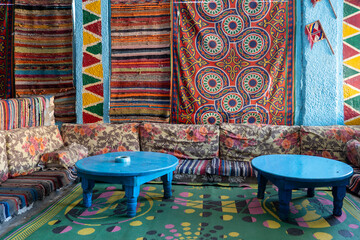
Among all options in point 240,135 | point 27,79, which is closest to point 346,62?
point 240,135

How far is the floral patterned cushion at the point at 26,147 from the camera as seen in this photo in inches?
108

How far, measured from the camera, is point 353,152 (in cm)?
297

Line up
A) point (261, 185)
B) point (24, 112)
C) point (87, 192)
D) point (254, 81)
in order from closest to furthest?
1. point (87, 192)
2. point (261, 185)
3. point (24, 112)
4. point (254, 81)

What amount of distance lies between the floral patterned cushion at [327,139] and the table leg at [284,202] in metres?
1.24

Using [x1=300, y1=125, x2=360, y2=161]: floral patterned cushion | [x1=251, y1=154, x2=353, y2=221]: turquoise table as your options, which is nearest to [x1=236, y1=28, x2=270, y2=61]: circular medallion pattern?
[x1=300, y1=125, x2=360, y2=161]: floral patterned cushion

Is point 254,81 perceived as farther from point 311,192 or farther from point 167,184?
point 167,184

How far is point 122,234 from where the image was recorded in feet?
6.75

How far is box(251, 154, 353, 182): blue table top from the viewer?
2133 millimetres

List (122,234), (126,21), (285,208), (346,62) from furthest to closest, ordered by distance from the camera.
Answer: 1. (126,21)
2. (346,62)
3. (285,208)
4. (122,234)

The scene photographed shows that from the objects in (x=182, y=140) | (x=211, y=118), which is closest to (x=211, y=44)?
(x=211, y=118)

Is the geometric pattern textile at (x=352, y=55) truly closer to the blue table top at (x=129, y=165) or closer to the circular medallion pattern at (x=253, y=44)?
the circular medallion pattern at (x=253, y=44)

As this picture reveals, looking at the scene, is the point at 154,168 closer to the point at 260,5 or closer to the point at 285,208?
the point at 285,208

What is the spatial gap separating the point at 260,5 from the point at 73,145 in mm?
2730

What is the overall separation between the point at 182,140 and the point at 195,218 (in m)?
1.30
